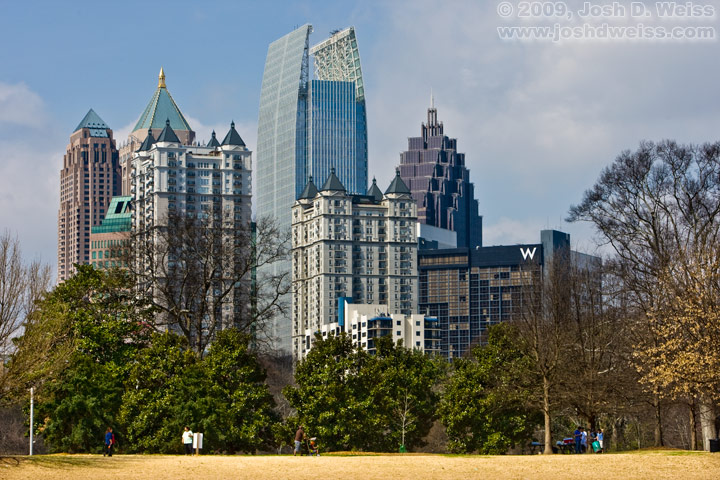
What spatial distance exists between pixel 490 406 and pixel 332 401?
10328mm

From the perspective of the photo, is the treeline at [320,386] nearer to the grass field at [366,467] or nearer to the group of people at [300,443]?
the group of people at [300,443]

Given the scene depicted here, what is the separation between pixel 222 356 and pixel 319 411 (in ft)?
21.6

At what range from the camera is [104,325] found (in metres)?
69.2

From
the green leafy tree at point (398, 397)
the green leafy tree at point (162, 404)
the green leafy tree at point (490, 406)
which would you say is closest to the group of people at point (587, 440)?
the green leafy tree at point (490, 406)

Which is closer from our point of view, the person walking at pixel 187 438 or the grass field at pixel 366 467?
the grass field at pixel 366 467

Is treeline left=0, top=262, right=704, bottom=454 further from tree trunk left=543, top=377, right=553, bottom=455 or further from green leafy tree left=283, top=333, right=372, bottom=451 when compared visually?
tree trunk left=543, top=377, right=553, bottom=455

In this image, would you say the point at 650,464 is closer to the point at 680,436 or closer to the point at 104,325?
the point at 104,325

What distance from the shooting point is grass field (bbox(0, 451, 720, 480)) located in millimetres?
47062

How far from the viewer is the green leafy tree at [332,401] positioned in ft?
228

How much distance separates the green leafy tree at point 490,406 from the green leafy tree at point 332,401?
18.8ft

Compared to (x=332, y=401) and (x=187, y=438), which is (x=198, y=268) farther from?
(x=187, y=438)

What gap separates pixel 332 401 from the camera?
69.2 metres

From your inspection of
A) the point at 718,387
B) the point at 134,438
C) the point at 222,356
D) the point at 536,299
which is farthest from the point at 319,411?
the point at 718,387

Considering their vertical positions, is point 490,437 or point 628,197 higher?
point 628,197
